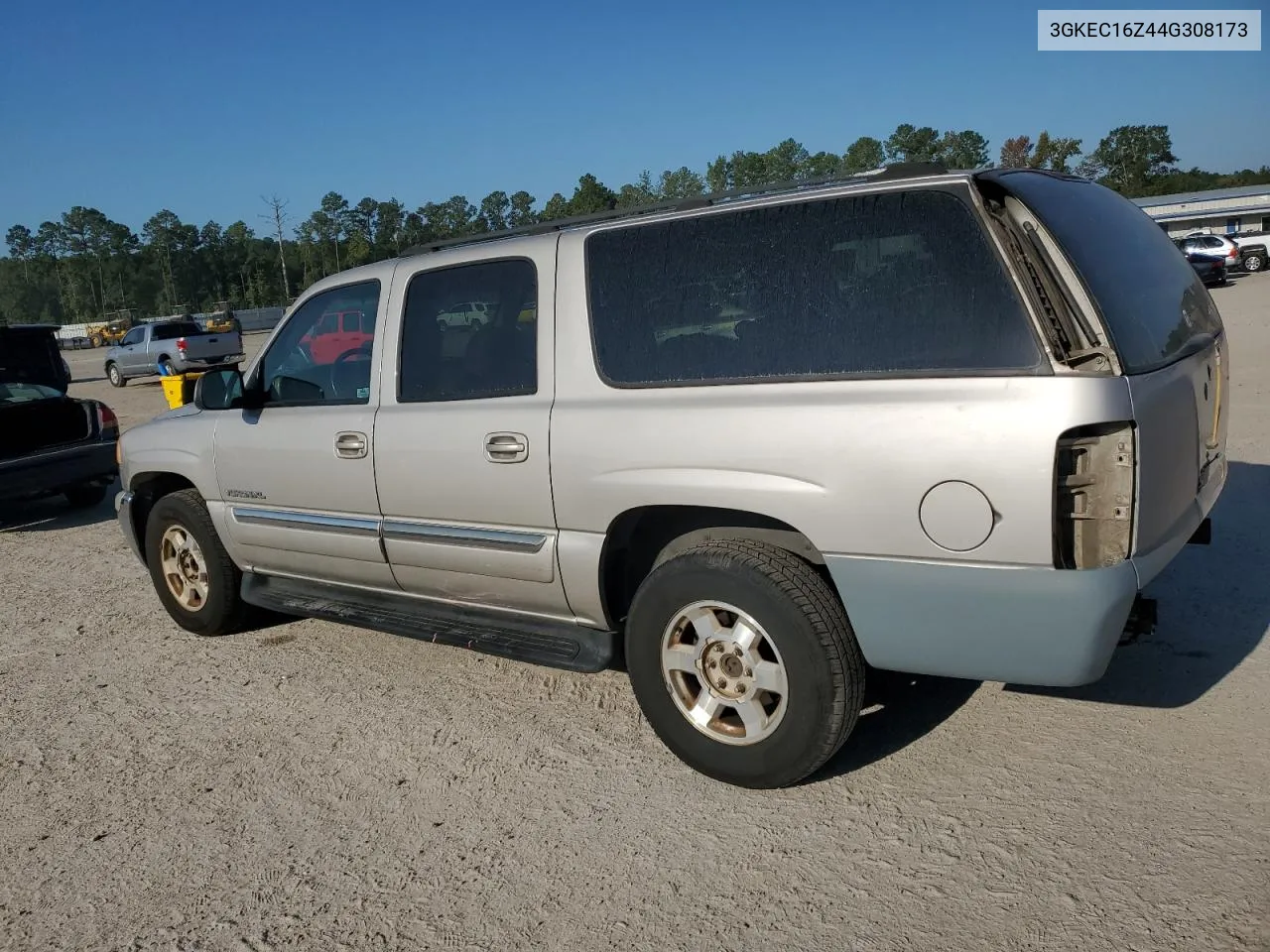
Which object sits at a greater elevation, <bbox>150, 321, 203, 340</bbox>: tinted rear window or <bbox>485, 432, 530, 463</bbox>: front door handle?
<bbox>150, 321, 203, 340</bbox>: tinted rear window

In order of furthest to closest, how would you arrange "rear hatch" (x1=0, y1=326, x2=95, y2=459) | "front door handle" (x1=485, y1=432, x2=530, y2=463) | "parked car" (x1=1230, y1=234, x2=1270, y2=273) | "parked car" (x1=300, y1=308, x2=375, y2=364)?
"parked car" (x1=1230, y1=234, x2=1270, y2=273)
"rear hatch" (x1=0, y1=326, x2=95, y2=459)
"parked car" (x1=300, y1=308, x2=375, y2=364)
"front door handle" (x1=485, y1=432, x2=530, y2=463)

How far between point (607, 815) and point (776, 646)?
81 centimetres

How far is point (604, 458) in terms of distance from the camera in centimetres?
361

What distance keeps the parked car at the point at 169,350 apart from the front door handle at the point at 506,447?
79.9 ft

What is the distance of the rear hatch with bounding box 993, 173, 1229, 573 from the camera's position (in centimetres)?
290

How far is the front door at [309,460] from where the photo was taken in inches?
177

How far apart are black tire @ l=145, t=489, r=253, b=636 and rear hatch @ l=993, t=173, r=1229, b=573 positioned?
13.9 feet

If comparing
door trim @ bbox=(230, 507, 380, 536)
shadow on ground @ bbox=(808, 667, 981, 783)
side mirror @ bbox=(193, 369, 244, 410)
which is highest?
side mirror @ bbox=(193, 369, 244, 410)

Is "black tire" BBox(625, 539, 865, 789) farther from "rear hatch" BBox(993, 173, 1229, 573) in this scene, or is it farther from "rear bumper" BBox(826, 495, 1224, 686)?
"rear hatch" BBox(993, 173, 1229, 573)

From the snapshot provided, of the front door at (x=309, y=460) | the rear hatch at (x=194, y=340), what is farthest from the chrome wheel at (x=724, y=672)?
the rear hatch at (x=194, y=340)

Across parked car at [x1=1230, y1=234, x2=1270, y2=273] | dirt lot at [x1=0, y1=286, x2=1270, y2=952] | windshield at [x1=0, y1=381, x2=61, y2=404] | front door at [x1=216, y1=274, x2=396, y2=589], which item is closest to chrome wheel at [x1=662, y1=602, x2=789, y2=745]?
dirt lot at [x1=0, y1=286, x2=1270, y2=952]

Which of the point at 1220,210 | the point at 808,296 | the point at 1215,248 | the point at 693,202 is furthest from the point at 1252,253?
the point at 808,296

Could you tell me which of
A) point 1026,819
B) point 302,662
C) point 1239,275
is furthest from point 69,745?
point 1239,275

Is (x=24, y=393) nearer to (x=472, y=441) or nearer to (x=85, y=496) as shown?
(x=85, y=496)
